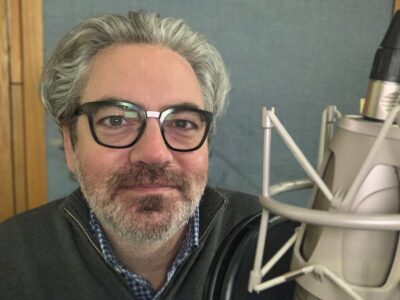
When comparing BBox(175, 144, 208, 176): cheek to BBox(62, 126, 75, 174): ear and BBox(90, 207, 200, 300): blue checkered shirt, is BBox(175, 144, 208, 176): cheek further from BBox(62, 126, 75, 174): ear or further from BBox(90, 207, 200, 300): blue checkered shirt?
BBox(62, 126, 75, 174): ear

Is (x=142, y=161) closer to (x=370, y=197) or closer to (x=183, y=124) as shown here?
(x=183, y=124)

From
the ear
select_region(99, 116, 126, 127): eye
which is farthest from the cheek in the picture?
the ear

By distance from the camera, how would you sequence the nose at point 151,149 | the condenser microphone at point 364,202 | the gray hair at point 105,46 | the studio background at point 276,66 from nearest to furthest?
the condenser microphone at point 364,202
the nose at point 151,149
the gray hair at point 105,46
the studio background at point 276,66

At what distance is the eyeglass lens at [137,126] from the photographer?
73 centimetres

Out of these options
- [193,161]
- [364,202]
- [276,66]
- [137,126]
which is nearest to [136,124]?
[137,126]

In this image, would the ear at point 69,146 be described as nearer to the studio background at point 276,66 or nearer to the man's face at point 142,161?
the man's face at point 142,161

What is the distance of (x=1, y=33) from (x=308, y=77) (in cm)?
81

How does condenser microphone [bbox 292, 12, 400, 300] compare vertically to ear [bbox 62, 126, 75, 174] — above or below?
above

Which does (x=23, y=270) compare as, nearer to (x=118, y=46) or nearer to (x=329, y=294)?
(x=118, y=46)

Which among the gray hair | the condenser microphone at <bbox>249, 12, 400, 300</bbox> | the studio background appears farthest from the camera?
the studio background

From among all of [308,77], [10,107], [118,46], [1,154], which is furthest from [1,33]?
[308,77]

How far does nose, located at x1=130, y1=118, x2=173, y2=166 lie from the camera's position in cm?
71

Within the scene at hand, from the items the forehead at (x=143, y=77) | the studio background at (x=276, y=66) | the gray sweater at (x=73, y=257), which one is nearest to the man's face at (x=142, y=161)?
the forehead at (x=143, y=77)

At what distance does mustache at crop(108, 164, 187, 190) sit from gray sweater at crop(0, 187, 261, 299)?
6.4 inches
